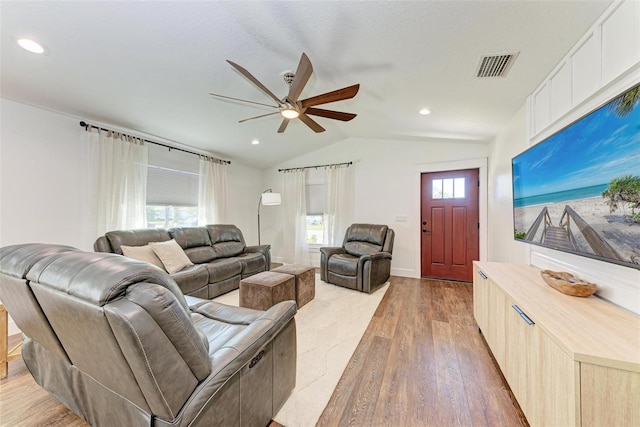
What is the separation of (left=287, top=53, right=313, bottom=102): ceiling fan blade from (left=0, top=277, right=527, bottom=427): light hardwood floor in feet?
7.39

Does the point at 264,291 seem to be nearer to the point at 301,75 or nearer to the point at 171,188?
the point at 301,75

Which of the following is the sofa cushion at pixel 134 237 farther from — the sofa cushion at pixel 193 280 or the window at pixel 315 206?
the window at pixel 315 206

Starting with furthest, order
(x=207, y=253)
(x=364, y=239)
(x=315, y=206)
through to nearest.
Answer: (x=315, y=206) < (x=364, y=239) < (x=207, y=253)

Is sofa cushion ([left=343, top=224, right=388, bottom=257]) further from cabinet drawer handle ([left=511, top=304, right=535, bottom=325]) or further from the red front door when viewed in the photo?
cabinet drawer handle ([left=511, top=304, right=535, bottom=325])

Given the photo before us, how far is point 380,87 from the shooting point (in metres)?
2.44

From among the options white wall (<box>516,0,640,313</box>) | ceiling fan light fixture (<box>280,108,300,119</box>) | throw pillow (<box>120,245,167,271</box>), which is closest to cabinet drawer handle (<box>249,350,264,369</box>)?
white wall (<box>516,0,640,313</box>)

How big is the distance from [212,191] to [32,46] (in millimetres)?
2877

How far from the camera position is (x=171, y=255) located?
3.10m

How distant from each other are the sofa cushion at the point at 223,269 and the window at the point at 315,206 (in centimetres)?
205

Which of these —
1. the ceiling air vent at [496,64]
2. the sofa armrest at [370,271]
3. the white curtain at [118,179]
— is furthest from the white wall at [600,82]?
the white curtain at [118,179]

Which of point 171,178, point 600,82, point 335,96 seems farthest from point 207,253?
point 600,82

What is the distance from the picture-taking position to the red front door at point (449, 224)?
4031 mm

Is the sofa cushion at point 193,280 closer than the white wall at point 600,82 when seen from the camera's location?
No

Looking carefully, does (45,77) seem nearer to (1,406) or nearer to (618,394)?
(1,406)
